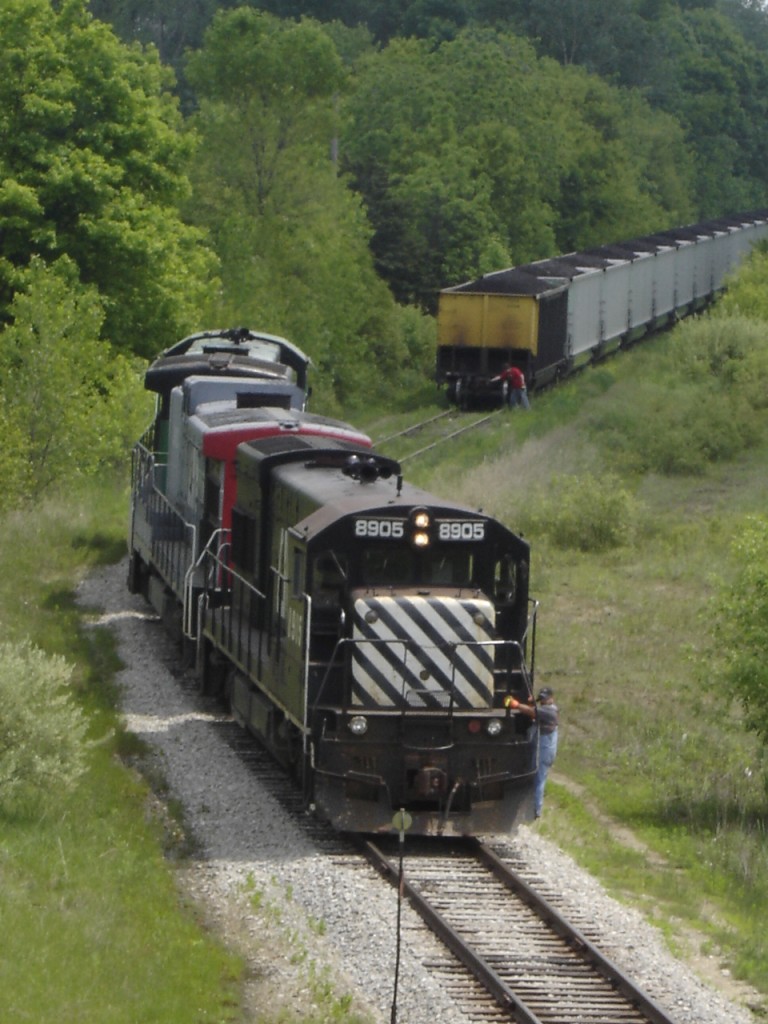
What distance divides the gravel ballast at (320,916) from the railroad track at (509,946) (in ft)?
0.58

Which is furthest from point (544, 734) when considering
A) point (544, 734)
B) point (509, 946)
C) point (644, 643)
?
point (644, 643)

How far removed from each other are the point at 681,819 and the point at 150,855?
605cm

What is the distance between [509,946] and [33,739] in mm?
5020

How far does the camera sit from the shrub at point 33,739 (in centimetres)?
1550

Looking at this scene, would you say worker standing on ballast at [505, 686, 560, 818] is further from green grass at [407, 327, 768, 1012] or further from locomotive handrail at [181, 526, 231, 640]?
locomotive handrail at [181, 526, 231, 640]

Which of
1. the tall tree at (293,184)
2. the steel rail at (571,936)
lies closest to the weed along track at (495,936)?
the steel rail at (571,936)

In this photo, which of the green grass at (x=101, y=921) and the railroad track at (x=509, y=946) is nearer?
the green grass at (x=101, y=921)

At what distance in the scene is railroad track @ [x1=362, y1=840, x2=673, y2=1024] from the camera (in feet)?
38.7

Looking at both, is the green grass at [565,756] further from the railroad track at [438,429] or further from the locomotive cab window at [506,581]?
the locomotive cab window at [506,581]

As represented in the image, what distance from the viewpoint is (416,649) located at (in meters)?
15.1

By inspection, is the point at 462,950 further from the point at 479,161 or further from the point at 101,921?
the point at 479,161

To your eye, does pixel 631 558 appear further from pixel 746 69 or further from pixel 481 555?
pixel 746 69

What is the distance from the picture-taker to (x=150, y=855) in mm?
14656

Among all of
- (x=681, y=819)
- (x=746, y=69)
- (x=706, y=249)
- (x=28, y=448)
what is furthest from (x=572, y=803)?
(x=746, y=69)
